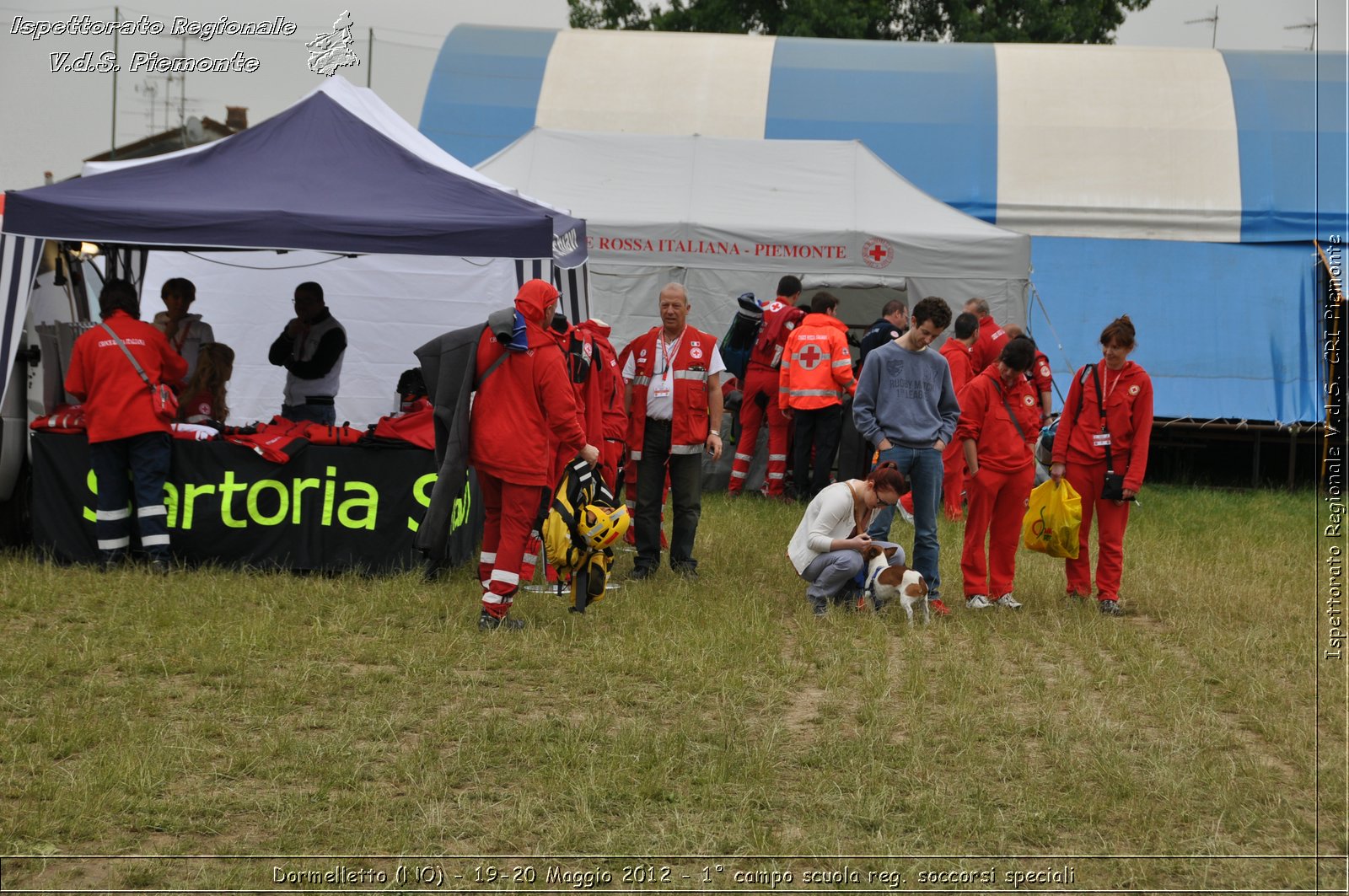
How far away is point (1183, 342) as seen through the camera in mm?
17047

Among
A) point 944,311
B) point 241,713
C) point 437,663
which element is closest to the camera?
point 241,713

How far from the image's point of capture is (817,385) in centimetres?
1230

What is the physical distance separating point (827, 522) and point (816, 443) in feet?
16.1

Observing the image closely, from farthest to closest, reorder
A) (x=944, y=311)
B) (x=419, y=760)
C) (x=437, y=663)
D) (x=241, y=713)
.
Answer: (x=944, y=311)
(x=437, y=663)
(x=241, y=713)
(x=419, y=760)

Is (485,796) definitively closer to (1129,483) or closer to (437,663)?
(437,663)

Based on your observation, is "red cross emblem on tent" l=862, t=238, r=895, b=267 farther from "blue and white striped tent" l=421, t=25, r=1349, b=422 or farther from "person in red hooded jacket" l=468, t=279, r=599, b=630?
"person in red hooded jacket" l=468, t=279, r=599, b=630

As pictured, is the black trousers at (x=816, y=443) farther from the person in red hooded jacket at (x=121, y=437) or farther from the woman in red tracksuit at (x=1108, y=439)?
the person in red hooded jacket at (x=121, y=437)

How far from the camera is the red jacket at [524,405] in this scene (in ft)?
23.4

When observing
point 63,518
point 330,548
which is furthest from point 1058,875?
point 63,518

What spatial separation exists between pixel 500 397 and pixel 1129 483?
3780 millimetres

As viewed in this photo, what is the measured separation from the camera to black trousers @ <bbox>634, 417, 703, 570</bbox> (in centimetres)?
899

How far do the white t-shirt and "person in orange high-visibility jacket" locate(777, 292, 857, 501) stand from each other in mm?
3383

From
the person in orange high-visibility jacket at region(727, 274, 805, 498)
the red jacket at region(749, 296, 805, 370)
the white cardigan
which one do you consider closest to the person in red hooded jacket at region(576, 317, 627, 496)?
the white cardigan

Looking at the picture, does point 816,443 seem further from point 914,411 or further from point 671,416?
point 914,411
